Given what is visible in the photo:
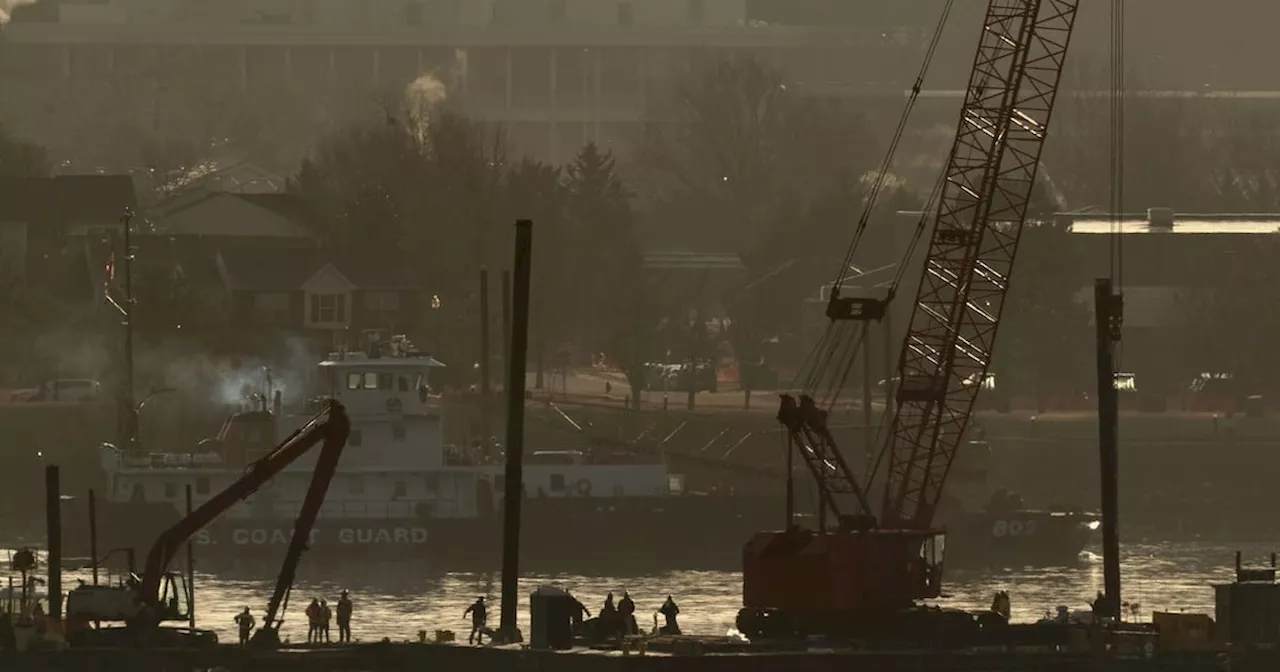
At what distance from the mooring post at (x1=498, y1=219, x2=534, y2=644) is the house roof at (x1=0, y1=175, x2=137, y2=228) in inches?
3227

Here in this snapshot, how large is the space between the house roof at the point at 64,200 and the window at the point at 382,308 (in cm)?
1958

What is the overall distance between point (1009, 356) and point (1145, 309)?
1691 cm

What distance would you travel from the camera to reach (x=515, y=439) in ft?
293

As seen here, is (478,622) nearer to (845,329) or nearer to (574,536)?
(574,536)

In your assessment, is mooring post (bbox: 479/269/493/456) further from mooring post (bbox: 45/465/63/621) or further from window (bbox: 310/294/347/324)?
mooring post (bbox: 45/465/63/621)

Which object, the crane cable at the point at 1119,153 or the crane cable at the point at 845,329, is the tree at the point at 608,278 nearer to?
the crane cable at the point at 845,329

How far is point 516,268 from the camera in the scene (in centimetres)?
9119

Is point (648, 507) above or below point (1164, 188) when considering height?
below

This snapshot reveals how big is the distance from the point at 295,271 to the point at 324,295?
1.97 m

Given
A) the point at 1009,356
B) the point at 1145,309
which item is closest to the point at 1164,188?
the point at 1145,309

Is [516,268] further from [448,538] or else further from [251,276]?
[251,276]

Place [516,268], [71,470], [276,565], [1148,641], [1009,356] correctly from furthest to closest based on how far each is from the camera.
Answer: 1. [1009,356]
2. [71,470]
3. [276,565]
4. [516,268]
5. [1148,641]

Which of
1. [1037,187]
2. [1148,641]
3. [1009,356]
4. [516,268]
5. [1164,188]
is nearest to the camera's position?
[1148,641]

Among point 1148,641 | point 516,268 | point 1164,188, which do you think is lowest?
point 1148,641
